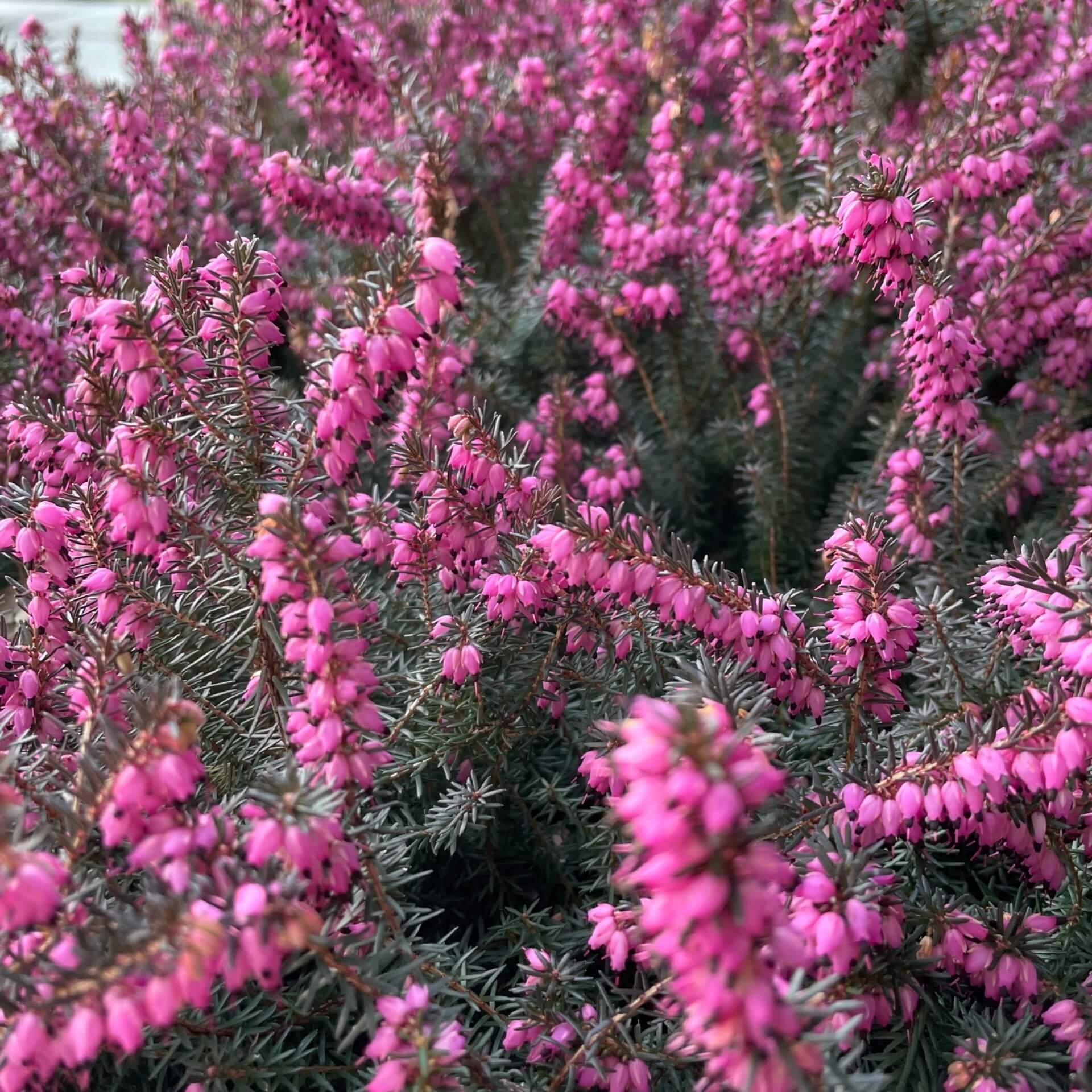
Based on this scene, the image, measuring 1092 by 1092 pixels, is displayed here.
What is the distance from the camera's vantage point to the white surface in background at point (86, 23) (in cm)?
1137

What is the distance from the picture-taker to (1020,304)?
3182 mm

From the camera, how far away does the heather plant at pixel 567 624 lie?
1.19m

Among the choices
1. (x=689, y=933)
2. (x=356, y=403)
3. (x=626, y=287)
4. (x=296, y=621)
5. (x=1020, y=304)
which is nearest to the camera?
(x=689, y=933)

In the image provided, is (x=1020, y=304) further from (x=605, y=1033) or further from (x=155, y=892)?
(x=155, y=892)

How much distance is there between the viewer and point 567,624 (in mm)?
2037

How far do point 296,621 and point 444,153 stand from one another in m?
2.53

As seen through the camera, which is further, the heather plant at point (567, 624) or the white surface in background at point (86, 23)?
the white surface in background at point (86, 23)

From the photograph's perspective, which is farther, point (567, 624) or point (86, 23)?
point (86, 23)

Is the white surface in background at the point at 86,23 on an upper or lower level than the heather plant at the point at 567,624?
upper

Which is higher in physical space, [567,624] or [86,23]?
[86,23]

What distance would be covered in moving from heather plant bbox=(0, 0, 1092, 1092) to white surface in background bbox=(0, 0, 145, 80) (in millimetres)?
8714

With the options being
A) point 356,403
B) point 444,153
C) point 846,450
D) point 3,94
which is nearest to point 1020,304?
point 846,450

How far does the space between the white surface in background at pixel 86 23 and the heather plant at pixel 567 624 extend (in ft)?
28.6

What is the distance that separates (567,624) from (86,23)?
16414 millimetres
